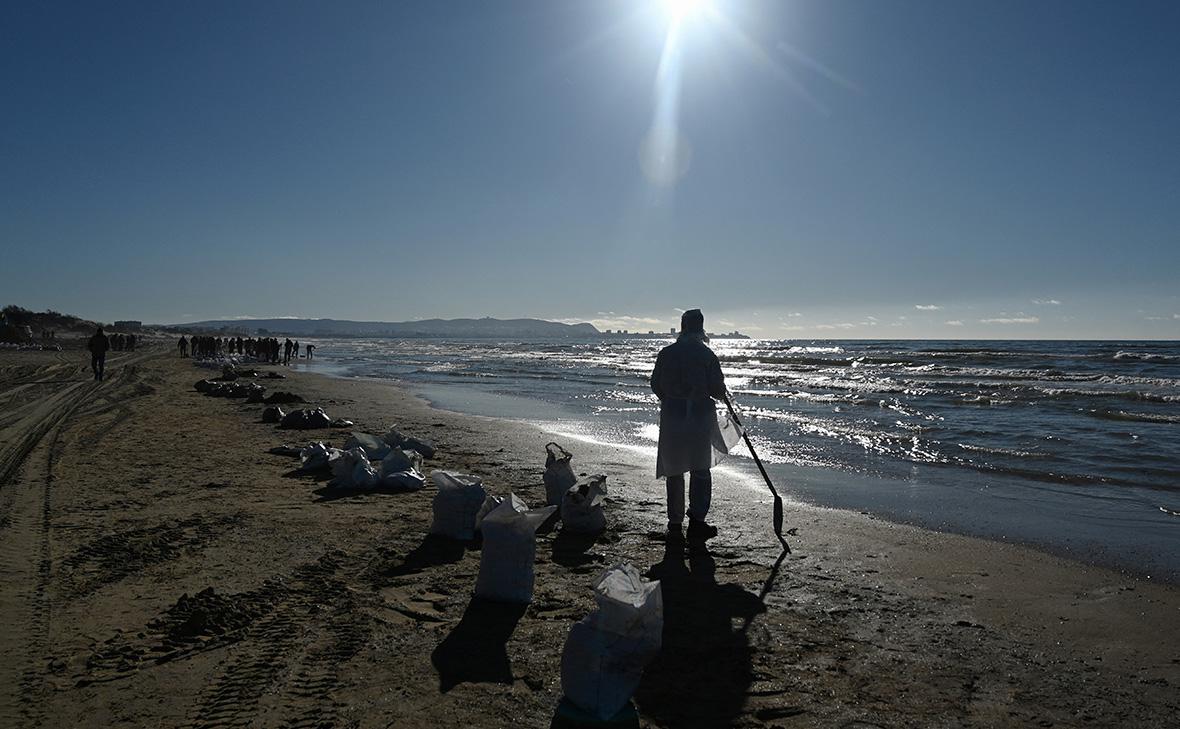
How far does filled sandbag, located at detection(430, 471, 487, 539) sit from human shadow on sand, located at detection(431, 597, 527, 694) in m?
1.22

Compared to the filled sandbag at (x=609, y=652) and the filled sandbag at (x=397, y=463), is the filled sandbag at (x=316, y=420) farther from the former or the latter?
the filled sandbag at (x=609, y=652)

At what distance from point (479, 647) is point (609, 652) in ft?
3.34

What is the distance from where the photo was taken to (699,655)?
138 inches

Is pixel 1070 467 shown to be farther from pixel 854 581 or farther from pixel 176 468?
pixel 176 468

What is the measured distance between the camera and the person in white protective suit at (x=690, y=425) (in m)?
5.92

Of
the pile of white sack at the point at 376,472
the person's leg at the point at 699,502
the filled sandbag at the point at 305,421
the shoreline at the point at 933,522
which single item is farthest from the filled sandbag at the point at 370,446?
the person's leg at the point at 699,502

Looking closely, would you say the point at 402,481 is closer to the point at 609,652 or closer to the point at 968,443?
the point at 609,652

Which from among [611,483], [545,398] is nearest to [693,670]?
[611,483]

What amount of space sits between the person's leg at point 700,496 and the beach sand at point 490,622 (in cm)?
39

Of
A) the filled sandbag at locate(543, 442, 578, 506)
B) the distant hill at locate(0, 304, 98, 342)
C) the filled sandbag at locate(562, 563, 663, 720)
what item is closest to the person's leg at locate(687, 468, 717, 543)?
the filled sandbag at locate(543, 442, 578, 506)

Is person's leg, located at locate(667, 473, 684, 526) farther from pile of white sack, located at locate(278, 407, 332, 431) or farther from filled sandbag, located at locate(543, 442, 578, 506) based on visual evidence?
pile of white sack, located at locate(278, 407, 332, 431)

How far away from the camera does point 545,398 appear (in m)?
20.3

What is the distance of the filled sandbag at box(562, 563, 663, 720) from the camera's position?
9.01ft

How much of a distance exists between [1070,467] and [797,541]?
5.91 m
